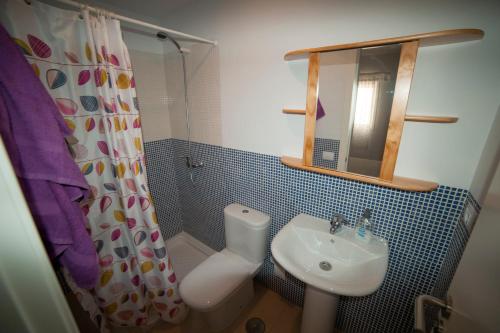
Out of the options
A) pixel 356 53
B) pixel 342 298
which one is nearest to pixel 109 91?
pixel 356 53

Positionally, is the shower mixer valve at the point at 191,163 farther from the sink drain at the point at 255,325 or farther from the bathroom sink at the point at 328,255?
the sink drain at the point at 255,325

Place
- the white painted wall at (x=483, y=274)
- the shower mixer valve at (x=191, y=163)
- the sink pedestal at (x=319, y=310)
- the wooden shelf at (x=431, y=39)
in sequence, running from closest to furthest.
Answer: the white painted wall at (x=483, y=274), the wooden shelf at (x=431, y=39), the sink pedestal at (x=319, y=310), the shower mixer valve at (x=191, y=163)

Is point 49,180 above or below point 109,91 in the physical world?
below

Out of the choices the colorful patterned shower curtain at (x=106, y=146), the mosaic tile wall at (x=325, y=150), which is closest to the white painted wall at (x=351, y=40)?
the mosaic tile wall at (x=325, y=150)

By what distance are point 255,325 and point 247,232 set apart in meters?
0.72

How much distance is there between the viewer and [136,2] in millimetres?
1591

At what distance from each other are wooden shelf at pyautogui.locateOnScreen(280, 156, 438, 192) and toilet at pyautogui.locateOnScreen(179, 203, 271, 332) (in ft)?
1.70

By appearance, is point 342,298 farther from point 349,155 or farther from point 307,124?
point 307,124

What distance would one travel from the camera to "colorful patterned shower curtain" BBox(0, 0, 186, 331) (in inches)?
41.2

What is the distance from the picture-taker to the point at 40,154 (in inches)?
32.5

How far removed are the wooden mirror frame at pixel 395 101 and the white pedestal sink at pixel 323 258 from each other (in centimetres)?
35

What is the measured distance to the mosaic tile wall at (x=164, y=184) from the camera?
2.08 meters

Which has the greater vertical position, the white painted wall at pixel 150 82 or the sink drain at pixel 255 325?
the white painted wall at pixel 150 82

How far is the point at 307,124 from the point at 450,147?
0.67 metres
